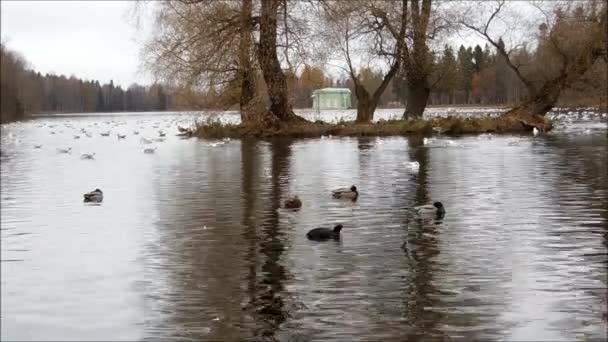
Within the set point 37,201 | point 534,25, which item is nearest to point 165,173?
point 37,201

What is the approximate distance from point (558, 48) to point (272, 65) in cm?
1611

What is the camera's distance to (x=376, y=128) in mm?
43938

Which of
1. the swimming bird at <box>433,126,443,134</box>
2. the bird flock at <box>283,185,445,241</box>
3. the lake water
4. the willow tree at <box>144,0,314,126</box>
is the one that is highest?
the willow tree at <box>144,0,314,126</box>

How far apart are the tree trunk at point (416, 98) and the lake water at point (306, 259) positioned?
28532mm

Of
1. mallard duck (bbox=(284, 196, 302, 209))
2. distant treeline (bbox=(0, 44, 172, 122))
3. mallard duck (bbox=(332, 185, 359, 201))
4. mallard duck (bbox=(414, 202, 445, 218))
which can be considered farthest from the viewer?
distant treeline (bbox=(0, 44, 172, 122))

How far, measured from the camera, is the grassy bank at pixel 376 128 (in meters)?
43.2

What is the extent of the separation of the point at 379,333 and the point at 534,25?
44623 mm

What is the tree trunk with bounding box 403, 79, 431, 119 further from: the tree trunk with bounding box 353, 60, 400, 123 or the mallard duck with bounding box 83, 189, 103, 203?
the mallard duck with bounding box 83, 189, 103, 203

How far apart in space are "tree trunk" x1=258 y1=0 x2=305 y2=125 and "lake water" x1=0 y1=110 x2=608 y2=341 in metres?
18.7

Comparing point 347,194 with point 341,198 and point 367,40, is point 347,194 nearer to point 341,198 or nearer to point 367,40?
point 341,198

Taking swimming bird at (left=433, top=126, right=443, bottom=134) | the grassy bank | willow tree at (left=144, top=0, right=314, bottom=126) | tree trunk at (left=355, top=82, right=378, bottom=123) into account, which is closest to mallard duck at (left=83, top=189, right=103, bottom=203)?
willow tree at (left=144, top=0, right=314, bottom=126)

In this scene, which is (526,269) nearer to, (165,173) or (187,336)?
(187,336)

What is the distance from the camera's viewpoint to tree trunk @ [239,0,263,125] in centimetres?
3912

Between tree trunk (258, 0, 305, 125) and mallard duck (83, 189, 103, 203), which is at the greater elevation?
tree trunk (258, 0, 305, 125)
